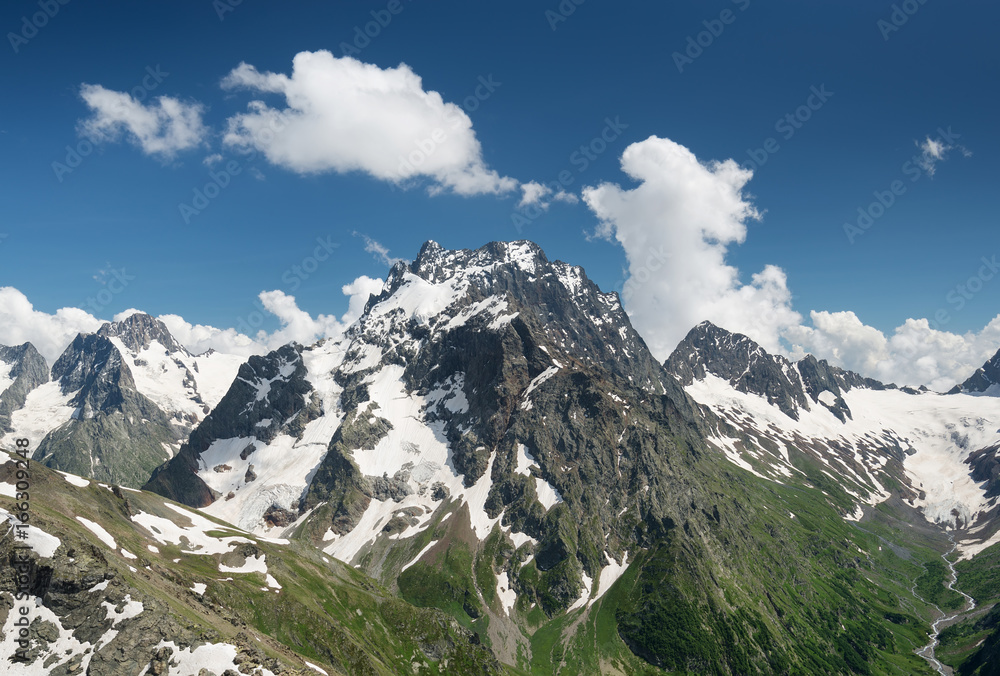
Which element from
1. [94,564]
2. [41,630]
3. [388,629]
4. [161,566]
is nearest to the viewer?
[41,630]

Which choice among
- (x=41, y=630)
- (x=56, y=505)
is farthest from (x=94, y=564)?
(x=56, y=505)

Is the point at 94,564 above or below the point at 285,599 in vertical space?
above

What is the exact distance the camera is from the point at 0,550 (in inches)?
2936

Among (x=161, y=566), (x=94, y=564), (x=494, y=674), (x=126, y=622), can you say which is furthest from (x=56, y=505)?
(x=494, y=674)

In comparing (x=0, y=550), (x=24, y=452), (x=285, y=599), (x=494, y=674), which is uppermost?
(x=24, y=452)

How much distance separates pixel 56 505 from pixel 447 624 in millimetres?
123554

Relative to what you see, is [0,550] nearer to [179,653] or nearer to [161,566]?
[179,653]

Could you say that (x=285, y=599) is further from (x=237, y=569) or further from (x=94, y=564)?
(x=94, y=564)

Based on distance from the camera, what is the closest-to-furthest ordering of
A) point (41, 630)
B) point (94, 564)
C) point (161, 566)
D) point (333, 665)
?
point (41, 630)
point (94, 564)
point (161, 566)
point (333, 665)

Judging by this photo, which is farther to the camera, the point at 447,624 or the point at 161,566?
the point at 447,624

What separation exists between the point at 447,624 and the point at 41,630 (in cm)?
14456

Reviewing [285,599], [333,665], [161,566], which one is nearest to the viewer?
[161,566]

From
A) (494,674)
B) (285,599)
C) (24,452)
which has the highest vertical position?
(24,452)

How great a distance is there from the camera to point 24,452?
241 feet
